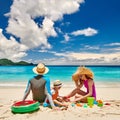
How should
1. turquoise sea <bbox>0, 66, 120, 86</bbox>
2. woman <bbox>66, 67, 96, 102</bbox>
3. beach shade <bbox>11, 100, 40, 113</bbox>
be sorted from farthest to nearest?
turquoise sea <bbox>0, 66, 120, 86</bbox> → woman <bbox>66, 67, 96, 102</bbox> → beach shade <bbox>11, 100, 40, 113</bbox>

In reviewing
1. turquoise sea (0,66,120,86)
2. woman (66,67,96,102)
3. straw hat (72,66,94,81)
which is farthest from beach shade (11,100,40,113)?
turquoise sea (0,66,120,86)

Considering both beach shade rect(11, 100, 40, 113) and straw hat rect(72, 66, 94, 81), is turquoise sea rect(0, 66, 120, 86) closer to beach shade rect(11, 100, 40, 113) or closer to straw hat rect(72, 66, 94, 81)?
straw hat rect(72, 66, 94, 81)

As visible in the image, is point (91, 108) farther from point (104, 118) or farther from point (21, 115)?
point (21, 115)

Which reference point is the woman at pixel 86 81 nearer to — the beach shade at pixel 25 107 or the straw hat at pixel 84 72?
the straw hat at pixel 84 72

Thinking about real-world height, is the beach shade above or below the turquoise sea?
below

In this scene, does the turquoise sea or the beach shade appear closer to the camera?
the beach shade

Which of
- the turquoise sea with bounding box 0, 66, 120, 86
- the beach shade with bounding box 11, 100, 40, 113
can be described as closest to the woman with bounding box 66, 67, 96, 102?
the beach shade with bounding box 11, 100, 40, 113

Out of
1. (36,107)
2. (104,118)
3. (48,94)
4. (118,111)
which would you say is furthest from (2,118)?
(118,111)

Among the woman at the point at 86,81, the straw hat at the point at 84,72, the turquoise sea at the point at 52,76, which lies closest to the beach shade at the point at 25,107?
the woman at the point at 86,81

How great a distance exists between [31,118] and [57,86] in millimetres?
1531

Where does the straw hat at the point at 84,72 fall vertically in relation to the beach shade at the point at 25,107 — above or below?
above

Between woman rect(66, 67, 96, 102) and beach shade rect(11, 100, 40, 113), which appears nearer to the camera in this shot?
beach shade rect(11, 100, 40, 113)

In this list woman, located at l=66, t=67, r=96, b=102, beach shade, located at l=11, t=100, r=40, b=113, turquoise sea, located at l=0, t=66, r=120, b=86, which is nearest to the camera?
beach shade, located at l=11, t=100, r=40, b=113

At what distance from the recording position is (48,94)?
583 centimetres
